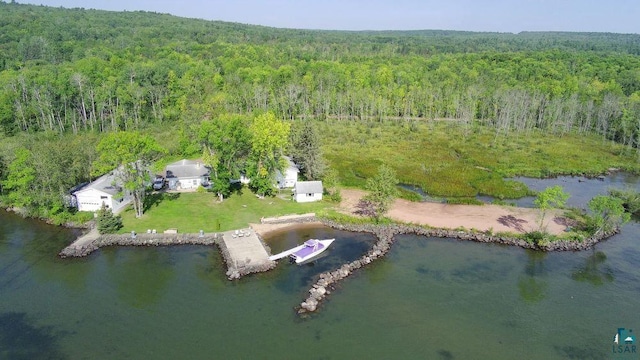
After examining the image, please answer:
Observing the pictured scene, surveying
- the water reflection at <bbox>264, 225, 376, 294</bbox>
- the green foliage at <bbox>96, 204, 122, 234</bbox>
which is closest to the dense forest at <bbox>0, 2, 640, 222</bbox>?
the green foliage at <bbox>96, 204, 122, 234</bbox>

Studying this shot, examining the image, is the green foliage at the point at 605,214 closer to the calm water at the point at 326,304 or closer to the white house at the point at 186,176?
the calm water at the point at 326,304

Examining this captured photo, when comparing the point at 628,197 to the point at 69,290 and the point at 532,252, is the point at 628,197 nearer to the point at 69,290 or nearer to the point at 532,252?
the point at 532,252

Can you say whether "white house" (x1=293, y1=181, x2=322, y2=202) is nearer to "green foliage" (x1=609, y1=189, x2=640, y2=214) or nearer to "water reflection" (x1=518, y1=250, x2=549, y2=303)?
"water reflection" (x1=518, y1=250, x2=549, y2=303)

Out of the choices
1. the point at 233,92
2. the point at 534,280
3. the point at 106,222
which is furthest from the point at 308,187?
the point at 233,92

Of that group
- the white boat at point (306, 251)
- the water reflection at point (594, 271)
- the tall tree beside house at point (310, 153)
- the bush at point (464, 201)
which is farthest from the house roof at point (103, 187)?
the water reflection at point (594, 271)

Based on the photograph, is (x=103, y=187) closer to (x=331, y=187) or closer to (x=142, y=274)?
(x=142, y=274)

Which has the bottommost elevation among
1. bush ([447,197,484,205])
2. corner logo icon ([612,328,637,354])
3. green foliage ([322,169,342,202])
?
corner logo icon ([612,328,637,354])

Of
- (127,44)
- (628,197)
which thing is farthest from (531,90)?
(127,44)
